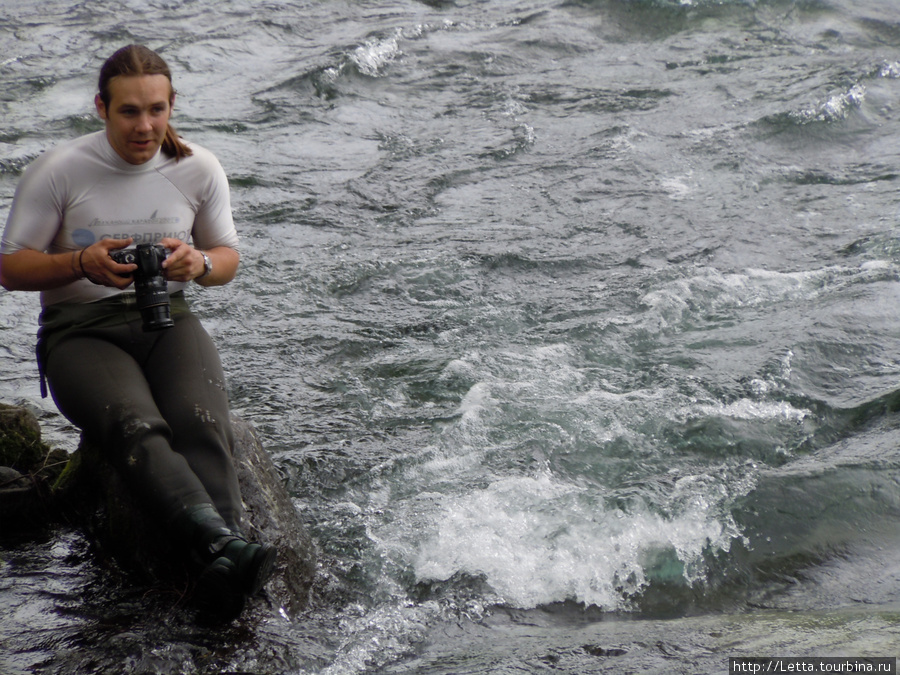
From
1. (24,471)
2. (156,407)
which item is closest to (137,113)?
(156,407)

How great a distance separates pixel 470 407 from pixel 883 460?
7.10 ft

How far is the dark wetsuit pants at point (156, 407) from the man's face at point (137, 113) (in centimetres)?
70

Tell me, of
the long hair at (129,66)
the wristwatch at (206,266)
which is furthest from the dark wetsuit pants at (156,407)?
the long hair at (129,66)

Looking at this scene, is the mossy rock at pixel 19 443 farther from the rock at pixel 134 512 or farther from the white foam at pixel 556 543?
the white foam at pixel 556 543

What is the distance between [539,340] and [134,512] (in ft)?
10.2

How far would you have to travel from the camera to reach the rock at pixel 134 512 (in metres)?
3.46

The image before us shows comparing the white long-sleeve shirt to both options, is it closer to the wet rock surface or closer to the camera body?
the camera body

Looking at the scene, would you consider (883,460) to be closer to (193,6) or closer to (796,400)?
(796,400)

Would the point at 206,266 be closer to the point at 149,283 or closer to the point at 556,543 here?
the point at 149,283

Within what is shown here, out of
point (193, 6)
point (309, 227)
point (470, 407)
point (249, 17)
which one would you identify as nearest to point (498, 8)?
point (249, 17)

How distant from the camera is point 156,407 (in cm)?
345

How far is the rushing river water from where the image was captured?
135 inches

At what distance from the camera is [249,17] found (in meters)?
13.5

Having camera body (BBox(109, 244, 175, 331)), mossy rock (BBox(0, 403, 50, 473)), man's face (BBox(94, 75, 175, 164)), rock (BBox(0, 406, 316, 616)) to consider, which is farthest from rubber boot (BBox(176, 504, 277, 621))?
man's face (BBox(94, 75, 175, 164))
